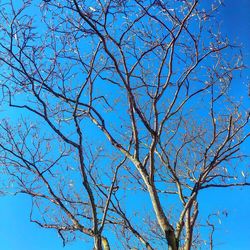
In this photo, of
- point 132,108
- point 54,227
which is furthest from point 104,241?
point 132,108

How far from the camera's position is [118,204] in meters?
6.66

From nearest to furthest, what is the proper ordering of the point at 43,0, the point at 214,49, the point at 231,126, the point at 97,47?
the point at 43,0 → the point at 97,47 → the point at 214,49 → the point at 231,126

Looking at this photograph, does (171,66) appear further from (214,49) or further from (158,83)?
(214,49)

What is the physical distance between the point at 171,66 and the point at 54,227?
287 centimetres

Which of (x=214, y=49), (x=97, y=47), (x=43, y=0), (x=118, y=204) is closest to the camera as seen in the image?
(x=43, y=0)

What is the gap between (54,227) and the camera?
5.79m

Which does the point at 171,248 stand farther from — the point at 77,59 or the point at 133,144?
the point at 77,59

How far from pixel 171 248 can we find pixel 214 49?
110 inches

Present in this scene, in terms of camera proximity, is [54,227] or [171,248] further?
[54,227]

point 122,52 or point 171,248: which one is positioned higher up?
point 122,52

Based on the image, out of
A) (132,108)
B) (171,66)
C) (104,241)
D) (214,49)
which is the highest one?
(214,49)

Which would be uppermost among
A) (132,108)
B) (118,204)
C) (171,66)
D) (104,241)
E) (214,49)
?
(214,49)

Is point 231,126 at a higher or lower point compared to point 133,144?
higher

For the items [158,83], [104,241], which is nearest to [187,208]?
[104,241]
